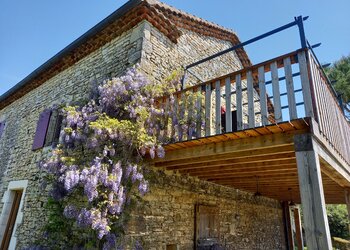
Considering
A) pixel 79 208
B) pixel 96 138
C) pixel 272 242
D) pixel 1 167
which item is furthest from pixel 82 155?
pixel 272 242

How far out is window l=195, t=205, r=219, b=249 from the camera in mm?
5004

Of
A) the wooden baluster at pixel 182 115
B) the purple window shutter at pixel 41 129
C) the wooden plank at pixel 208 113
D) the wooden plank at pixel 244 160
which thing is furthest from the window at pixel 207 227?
the purple window shutter at pixel 41 129

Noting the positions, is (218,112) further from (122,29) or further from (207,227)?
(122,29)

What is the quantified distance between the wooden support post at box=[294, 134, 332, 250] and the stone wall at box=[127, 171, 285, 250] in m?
2.45

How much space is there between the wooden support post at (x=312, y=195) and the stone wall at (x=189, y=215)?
2454 mm

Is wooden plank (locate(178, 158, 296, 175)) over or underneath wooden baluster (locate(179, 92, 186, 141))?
underneath

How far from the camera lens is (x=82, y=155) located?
3.89 metres

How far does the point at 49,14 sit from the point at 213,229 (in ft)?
21.0

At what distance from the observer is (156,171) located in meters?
4.31

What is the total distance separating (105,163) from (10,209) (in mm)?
4270

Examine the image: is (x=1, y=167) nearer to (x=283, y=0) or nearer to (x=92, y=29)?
(x=92, y=29)

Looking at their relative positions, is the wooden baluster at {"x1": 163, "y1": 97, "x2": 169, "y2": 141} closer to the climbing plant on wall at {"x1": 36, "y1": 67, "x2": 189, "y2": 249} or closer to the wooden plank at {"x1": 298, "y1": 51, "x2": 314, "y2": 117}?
the climbing plant on wall at {"x1": 36, "y1": 67, "x2": 189, "y2": 249}

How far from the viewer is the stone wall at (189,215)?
13.2 ft

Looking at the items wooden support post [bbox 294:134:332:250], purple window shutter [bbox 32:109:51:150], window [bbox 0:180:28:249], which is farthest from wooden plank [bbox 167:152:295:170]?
window [bbox 0:180:28:249]
